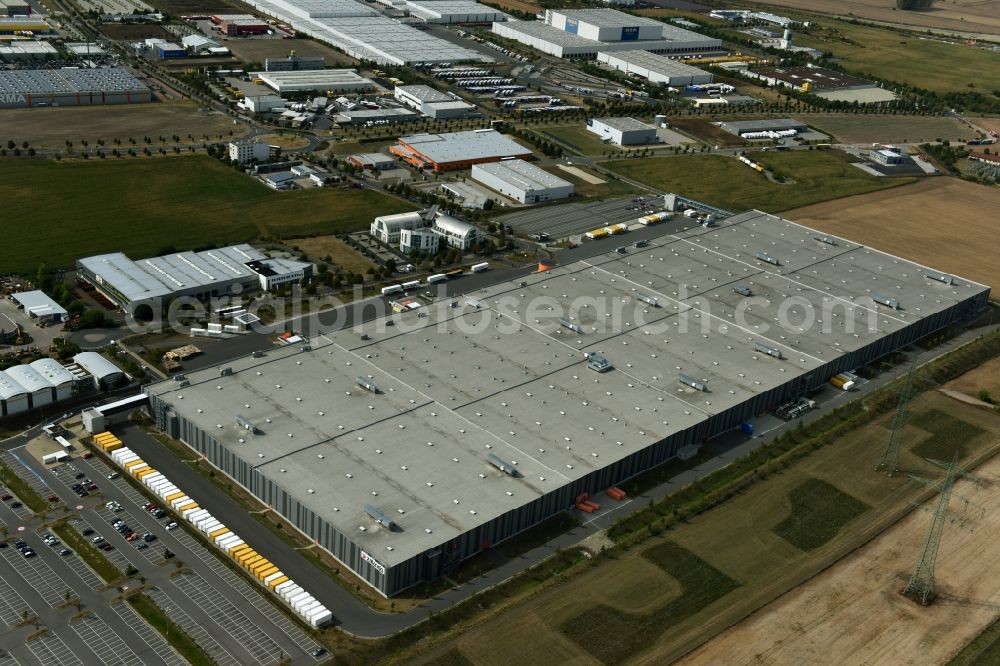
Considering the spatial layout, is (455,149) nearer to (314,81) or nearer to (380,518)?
(314,81)

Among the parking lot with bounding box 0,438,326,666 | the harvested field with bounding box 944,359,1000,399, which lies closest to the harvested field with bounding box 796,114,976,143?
the harvested field with bounding box 944,359,1000,399

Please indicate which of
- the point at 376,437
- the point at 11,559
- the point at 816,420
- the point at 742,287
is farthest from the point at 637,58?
the point at 11,559

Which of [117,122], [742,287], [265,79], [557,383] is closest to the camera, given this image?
[557,383]

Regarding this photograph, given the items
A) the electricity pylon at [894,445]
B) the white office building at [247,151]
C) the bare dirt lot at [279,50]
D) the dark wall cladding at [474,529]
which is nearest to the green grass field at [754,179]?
the white office building at [247,151]

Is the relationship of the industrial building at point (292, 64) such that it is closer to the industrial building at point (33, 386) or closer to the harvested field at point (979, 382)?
the industrial building at point (33, 386)

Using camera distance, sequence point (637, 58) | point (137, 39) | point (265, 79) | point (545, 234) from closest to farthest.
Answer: point (545, 234) < point (265, 79) < point (137, 39) < point (637, 58)

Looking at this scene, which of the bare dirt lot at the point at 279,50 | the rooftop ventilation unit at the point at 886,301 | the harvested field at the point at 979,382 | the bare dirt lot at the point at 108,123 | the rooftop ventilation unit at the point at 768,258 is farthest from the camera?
the bare dirt lot at the point at 279,50

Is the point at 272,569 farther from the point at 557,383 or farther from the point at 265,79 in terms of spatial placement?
the point at 265,79
